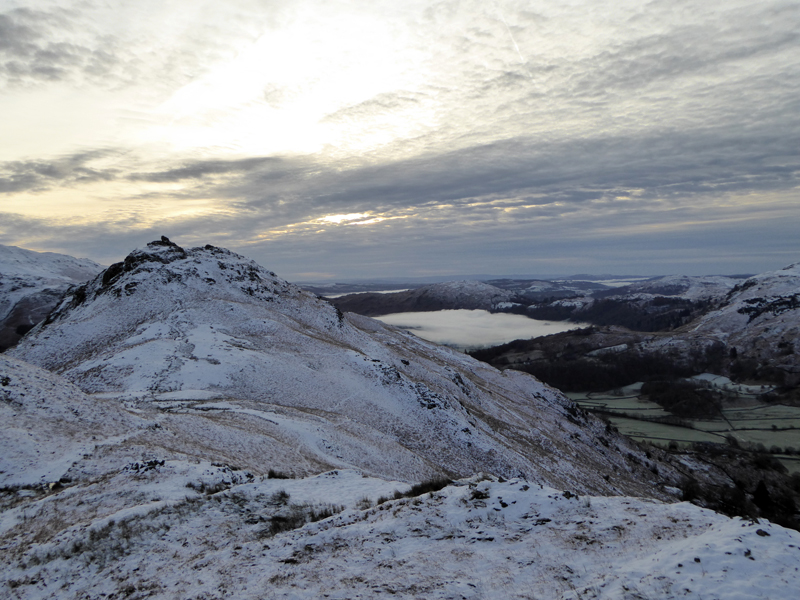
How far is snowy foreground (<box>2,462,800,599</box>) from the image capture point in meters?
8.66

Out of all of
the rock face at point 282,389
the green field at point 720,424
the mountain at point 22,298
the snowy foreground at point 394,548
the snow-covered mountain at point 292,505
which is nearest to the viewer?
the snowy foreground at point 394,548

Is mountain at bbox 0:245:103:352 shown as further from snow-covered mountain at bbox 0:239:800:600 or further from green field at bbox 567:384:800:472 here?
green field at bbox 567:384:800:472

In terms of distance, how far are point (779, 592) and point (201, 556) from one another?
12.5m

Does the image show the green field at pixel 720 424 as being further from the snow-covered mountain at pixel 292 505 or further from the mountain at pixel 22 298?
the mountain at pixel 22 298

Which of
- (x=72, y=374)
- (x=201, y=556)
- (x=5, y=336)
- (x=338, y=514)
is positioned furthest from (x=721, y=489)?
(x=5, y=336)

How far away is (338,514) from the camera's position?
12852mm

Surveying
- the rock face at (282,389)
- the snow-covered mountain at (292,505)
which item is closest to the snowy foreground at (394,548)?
the snow-covered mountain at (292,505)

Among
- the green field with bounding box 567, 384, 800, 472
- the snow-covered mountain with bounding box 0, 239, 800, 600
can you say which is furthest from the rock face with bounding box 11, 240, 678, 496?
the green field with bounding box 567, 384, 800, 472

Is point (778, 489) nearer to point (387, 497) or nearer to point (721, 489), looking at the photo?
point (721, 489)

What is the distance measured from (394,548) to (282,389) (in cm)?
2904

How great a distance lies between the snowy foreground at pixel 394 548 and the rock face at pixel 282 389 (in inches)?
307

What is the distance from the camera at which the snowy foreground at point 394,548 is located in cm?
866

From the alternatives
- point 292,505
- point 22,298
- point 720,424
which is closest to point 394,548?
point 292,505

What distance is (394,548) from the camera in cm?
1069
